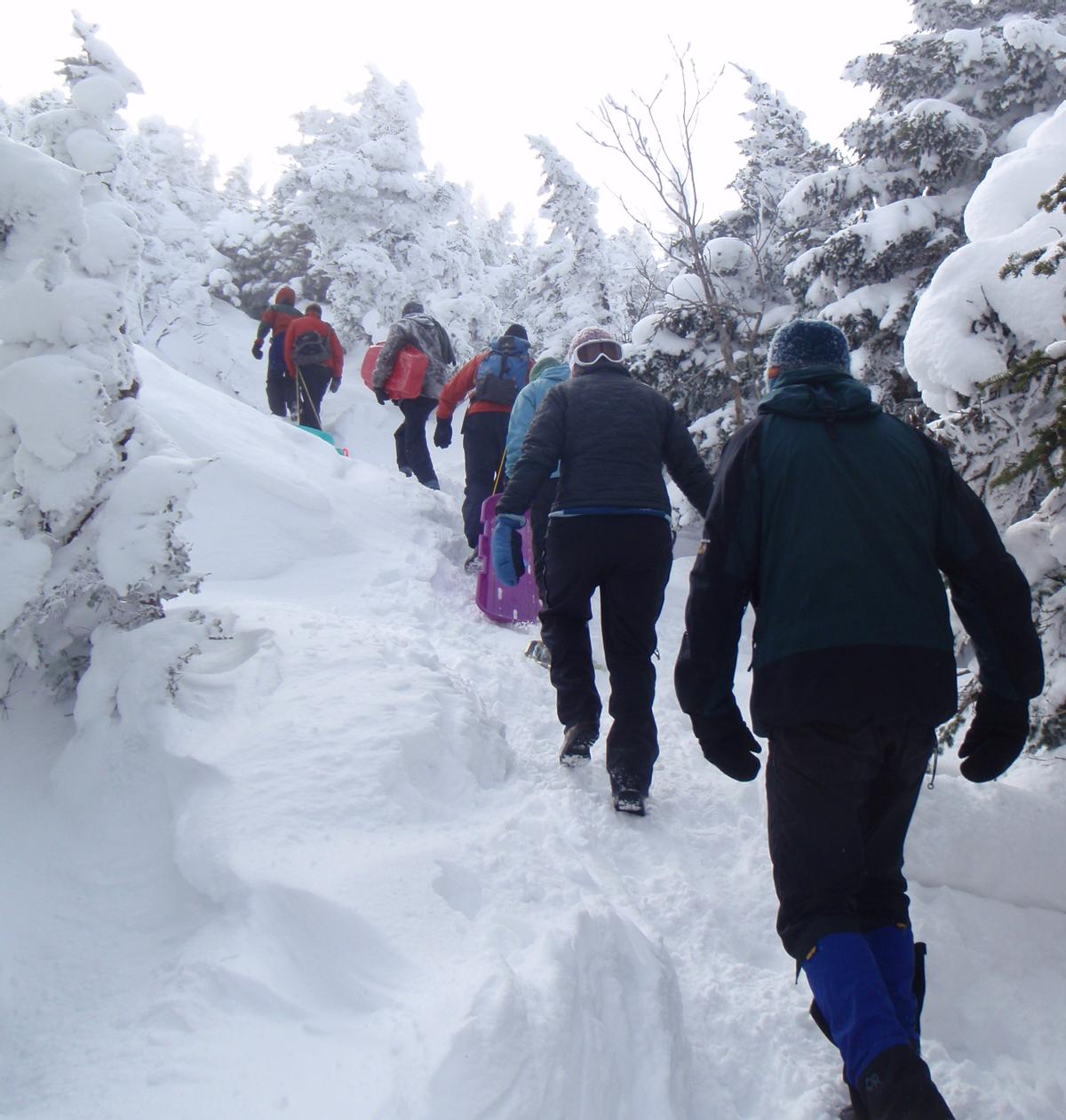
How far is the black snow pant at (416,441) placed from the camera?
31.7 feet

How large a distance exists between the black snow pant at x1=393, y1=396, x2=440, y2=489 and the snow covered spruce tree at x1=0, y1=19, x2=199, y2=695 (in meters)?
5.74

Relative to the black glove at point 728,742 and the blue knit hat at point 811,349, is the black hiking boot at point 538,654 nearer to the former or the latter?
the black glove at point 728,742

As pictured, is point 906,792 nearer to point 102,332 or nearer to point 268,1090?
point 268,1090

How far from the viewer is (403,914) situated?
2596mm

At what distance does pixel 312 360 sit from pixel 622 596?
8.96 meters

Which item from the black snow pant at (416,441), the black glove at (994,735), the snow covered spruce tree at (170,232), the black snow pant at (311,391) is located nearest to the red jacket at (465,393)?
the black snow pant at (416,441)

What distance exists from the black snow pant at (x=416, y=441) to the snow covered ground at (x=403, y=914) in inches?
201

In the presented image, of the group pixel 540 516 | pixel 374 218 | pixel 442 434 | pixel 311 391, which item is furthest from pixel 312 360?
pixel 374 218

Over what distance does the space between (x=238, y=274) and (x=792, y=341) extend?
3848 cm

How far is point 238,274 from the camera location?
3684 cm

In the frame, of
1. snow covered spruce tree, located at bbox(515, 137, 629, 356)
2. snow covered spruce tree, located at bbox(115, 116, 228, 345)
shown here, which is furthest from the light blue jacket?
snow covered spruce tree, located at bbox(515, 137, 629, 356)

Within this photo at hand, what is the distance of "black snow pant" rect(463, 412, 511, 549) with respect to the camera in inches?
309

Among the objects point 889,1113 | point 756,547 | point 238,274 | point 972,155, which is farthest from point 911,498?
point 238,274

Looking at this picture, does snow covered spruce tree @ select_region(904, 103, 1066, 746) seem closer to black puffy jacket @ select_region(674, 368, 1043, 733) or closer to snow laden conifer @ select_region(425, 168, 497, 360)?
black puffy jacket @ select_region(674, 368, 1043, 733)
